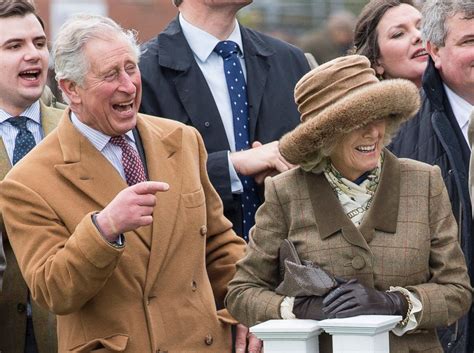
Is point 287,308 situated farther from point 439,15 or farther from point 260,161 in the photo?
point 439,15

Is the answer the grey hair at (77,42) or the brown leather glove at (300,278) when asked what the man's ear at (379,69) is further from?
the brown leather glove at (300,278)

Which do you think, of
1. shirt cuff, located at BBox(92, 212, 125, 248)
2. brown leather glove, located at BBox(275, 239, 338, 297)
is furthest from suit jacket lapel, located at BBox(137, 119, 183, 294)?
brown leather glove, located at BBox(275, 239, 338, 297)

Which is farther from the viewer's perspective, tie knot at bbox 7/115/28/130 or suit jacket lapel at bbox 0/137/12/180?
tie knot at bbox 7/115/28/130

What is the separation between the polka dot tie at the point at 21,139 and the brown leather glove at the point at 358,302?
196 centimetres

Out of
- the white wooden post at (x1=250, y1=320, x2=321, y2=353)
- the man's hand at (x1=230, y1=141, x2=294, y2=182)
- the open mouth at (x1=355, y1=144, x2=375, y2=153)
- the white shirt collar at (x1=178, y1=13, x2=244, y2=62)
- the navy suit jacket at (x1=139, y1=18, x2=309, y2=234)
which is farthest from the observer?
the white shirt collar at (x1=178, y1=13, x2=244, y2=62)

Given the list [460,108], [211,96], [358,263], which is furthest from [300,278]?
[211,96]

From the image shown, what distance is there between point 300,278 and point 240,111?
166 cm

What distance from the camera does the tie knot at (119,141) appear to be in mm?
5180

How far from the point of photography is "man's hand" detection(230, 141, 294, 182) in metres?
5.76

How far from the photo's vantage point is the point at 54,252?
4906mm

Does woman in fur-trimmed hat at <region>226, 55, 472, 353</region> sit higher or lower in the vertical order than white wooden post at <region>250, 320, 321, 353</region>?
higher

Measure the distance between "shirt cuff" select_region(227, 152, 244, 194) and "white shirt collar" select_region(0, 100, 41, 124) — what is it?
35.1 inches

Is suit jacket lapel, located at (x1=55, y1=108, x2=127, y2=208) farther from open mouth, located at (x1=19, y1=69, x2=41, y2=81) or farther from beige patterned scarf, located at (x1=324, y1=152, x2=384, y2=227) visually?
open mouth, located at (x1=19, y1=69, x2=41, y2=81)

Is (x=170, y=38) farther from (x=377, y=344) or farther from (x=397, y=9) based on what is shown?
(x=377, y=344)
